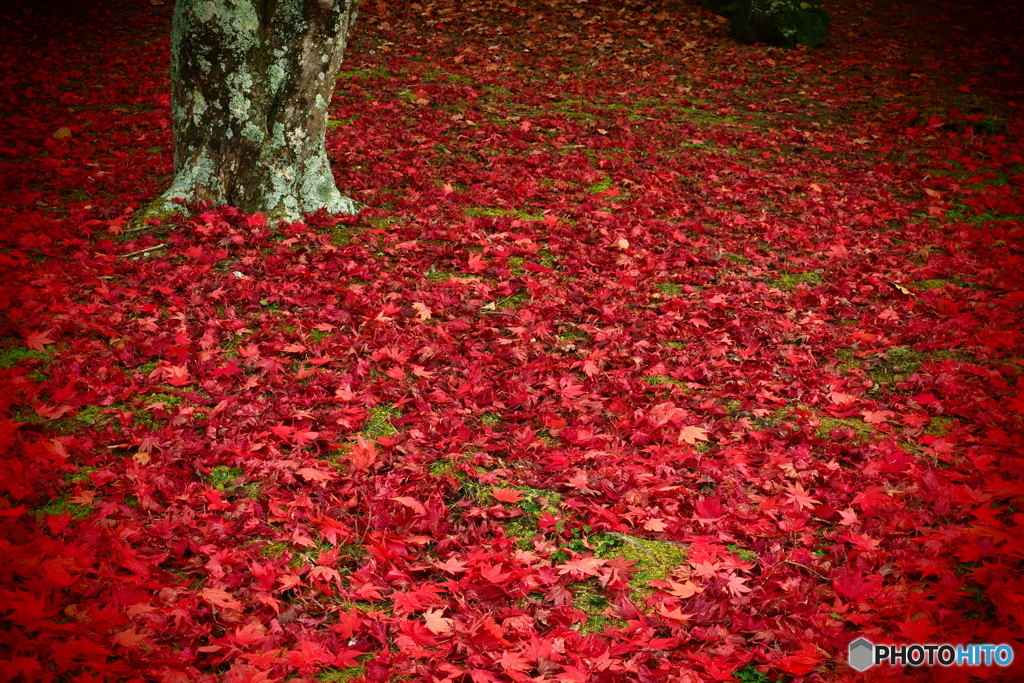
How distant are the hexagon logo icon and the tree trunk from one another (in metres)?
5.28

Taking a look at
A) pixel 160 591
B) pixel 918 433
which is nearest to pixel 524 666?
pixel 160 591

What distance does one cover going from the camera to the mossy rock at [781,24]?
471 inches

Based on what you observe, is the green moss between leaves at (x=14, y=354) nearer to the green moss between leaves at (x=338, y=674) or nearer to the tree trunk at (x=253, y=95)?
the tree trunk at (x=253, y=95)

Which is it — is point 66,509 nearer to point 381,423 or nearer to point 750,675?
point 381,423

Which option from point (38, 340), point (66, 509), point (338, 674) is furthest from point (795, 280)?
point (38, 340)

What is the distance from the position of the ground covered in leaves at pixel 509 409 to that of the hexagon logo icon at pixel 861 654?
4 cm

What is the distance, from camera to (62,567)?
267 centimetres

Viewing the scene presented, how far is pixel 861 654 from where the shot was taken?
2615 millimetres

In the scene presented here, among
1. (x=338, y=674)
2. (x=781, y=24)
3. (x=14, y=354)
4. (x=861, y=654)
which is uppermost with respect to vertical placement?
(x=781, y=24)

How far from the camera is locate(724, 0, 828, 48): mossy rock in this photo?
1196 cm

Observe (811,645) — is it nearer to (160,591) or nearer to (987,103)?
(160,591)

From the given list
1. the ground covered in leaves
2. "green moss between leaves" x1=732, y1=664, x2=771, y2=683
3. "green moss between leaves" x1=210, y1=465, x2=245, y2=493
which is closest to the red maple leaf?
the ground covered in leaves
